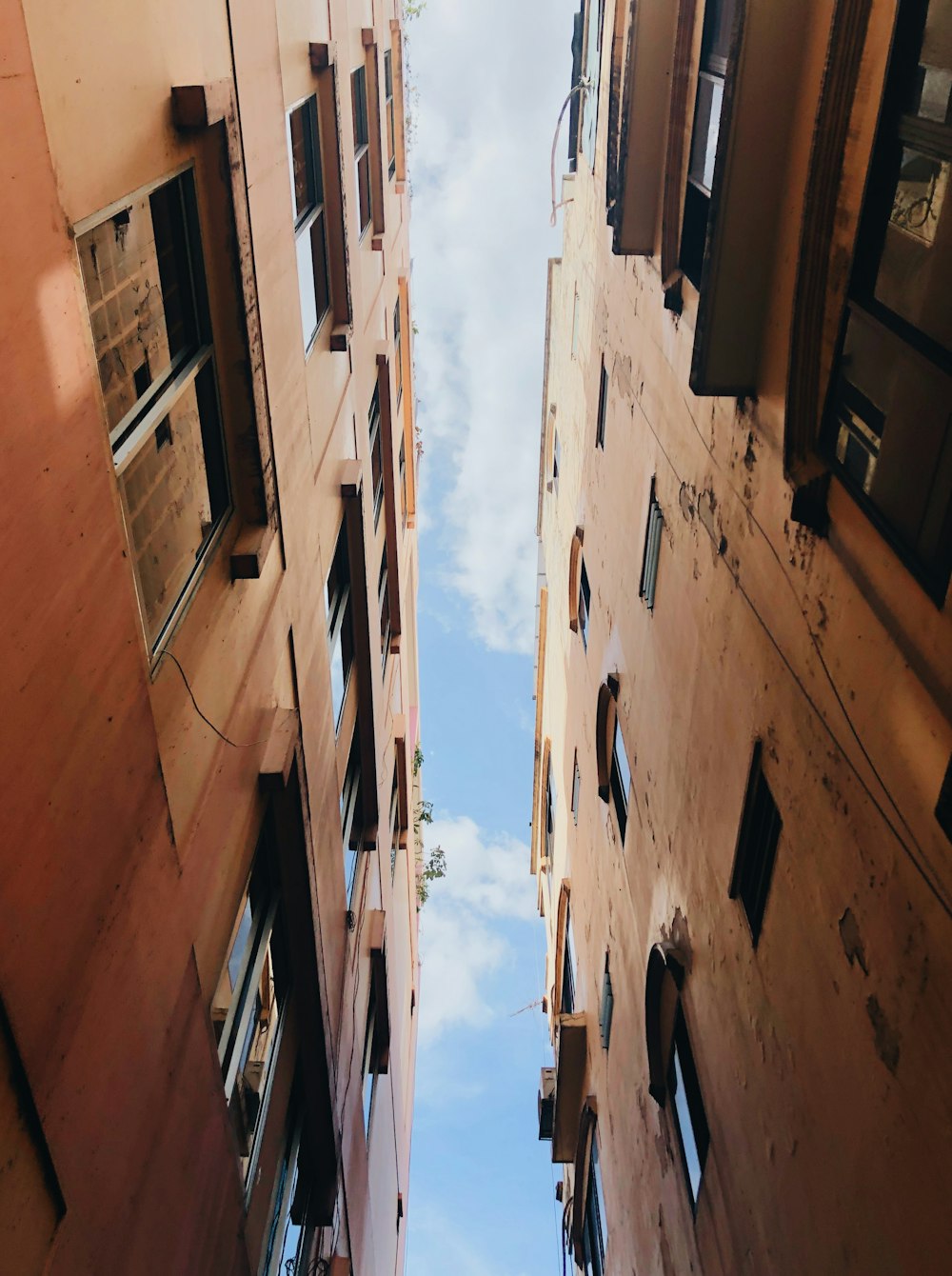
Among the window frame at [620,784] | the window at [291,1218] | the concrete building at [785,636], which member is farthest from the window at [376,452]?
the window at [291,1218]

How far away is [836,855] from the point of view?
4227 mm

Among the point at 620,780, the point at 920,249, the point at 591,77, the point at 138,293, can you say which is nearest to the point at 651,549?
the point at 620,780

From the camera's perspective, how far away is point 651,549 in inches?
340

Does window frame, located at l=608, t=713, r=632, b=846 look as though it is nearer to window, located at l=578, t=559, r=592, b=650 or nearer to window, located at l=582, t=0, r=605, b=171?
window, located at l=578, t=559, r=592, b=650

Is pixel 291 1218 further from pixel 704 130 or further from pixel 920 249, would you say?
A: pixel 704 130

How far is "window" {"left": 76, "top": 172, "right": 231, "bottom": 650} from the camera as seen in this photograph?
4.04 metres

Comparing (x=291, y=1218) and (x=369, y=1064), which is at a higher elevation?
(x=291, y=1218)

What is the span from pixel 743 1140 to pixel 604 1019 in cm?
646

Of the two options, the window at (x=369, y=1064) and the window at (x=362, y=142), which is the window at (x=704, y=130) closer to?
the window at (x=362, y=142)

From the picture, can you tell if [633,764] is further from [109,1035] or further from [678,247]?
[109,1035]

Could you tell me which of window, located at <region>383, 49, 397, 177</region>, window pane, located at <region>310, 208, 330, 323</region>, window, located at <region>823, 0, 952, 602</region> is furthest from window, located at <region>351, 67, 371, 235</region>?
window, located at <region>823, 0, 952, 602</region>

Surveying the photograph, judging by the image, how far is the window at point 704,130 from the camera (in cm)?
640

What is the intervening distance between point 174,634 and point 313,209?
233 inches

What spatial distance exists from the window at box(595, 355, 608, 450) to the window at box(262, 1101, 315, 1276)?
915cm
